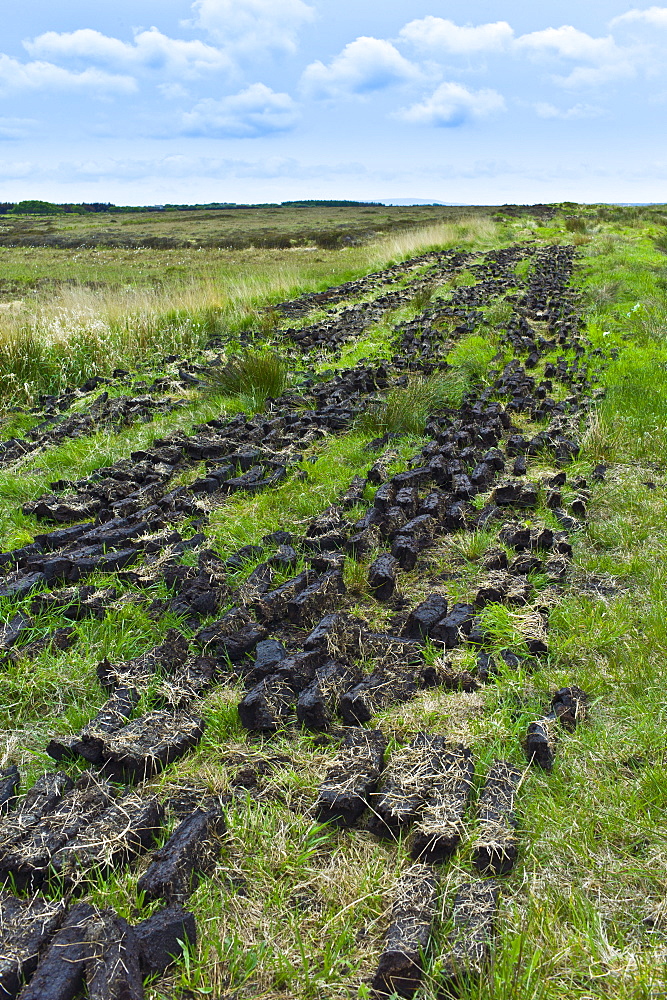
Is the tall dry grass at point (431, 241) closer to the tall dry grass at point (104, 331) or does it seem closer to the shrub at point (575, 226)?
the shrub at point (575, 226)

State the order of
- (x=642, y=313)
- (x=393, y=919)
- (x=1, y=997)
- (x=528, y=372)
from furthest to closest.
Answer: (x=642, y=313), (x=528, y=372), (x=393, y=919), (x=1, y=997)

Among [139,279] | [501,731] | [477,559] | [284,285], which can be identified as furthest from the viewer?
[139,279]

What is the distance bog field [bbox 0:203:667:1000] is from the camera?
1.99m

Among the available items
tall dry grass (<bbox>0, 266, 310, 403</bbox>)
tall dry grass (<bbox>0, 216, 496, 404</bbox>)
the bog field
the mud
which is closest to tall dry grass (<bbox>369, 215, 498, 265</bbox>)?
tall dry grass (<bbox>0, 216, 496, 404</bbox>)

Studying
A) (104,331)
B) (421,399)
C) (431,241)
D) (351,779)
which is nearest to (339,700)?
(351,779)

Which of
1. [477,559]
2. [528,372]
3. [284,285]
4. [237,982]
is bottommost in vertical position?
[237,982]

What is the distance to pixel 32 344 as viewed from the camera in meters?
9.78

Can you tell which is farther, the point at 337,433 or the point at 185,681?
the point at 337,433

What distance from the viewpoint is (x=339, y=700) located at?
2.97m

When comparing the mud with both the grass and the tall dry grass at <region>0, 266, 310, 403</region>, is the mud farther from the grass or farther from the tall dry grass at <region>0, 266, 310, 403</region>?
the tall dry grass at <region>0, 266, 310, 403</region>

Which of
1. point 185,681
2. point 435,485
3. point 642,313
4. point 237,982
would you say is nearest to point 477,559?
point 435,485

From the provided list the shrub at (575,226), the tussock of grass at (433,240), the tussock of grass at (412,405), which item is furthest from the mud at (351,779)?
the shrub at (575,226)

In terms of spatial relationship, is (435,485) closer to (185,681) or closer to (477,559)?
(477,559)

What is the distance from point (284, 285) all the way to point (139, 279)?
1314cm
